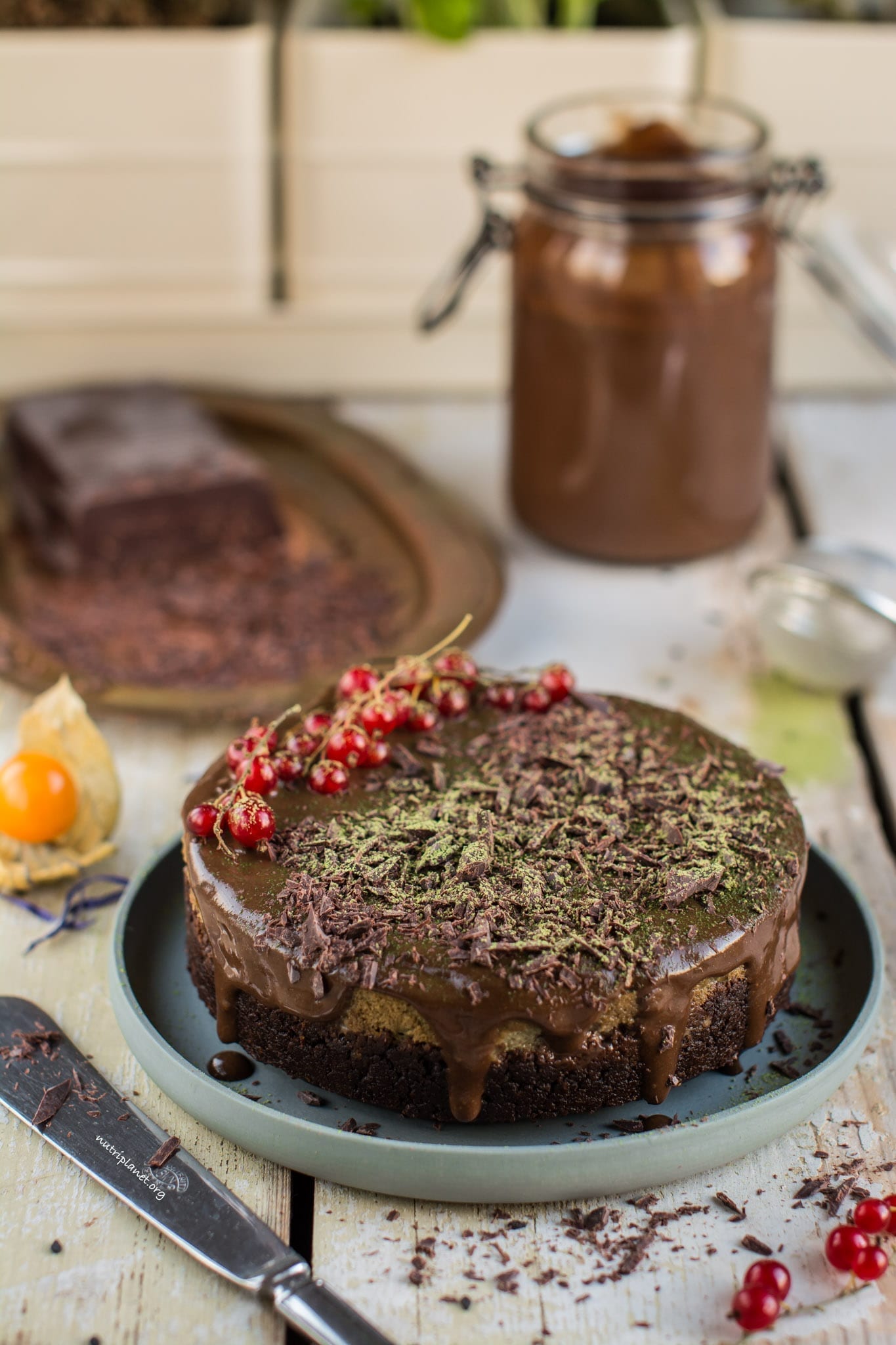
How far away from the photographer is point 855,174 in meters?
2.11

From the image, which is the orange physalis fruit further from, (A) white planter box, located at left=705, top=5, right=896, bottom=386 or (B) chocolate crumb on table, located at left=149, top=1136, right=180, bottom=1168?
(A) white planter box, located at left=705, top=5, right=896, bottom=386

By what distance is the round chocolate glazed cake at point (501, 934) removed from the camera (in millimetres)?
995

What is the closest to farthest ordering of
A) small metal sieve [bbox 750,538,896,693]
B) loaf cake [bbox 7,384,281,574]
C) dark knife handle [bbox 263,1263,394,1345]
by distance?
dark knife handle [bbox 263,1263,394,1345] → small metal sieve [bbox 750,538,896,693] → loaf cake [bbox 7,384,281,574]

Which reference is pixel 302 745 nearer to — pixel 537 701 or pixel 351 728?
pixel 351 728

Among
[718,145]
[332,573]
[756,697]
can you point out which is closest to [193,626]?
[332,573]

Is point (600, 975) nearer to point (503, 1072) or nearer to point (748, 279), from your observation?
point (503, 1072)

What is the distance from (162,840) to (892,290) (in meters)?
1.10

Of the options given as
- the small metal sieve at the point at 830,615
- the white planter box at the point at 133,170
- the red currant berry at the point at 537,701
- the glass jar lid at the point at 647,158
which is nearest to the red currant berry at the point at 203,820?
the red currant berry at the point at 537,701

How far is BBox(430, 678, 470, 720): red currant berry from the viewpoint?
1277 mm

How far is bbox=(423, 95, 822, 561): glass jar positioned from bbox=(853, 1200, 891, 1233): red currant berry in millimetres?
974

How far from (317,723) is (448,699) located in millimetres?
122

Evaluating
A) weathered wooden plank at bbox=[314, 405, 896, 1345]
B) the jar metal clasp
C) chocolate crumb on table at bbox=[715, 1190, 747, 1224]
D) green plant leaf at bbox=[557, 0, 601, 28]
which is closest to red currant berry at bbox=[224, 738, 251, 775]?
weathered wooden plank at bbox=[314, 405, 896, 1345]

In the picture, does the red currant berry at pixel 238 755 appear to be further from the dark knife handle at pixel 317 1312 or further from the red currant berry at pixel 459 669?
the dark knife handle at pixel 317 1312

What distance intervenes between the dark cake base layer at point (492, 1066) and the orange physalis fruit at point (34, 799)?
12.8 inches
